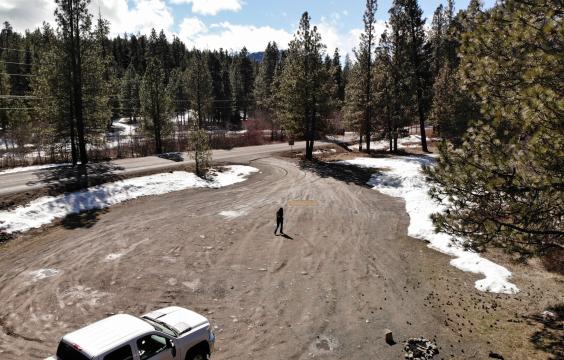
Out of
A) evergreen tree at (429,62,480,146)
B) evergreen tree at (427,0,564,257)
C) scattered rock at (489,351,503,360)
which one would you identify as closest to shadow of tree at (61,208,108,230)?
evergreen tree at (427,0,564,257)

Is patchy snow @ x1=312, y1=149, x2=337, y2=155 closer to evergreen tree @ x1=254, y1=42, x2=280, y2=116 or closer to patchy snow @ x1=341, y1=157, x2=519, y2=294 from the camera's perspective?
patchy snow @ x1=341, y1=157, x2=519, y2=294

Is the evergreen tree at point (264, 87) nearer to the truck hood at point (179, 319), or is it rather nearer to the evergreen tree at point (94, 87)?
the evergreen tree at point (94, 87)

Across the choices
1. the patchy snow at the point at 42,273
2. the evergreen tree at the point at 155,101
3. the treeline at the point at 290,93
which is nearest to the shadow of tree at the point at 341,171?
the treeline at the point at 290,93

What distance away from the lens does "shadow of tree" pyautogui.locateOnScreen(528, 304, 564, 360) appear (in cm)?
1095

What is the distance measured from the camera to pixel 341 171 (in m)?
38.4

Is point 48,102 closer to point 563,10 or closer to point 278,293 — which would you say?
point 278,293

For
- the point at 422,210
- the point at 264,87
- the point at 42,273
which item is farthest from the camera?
the point at 264,87

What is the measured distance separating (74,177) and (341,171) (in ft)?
76.0

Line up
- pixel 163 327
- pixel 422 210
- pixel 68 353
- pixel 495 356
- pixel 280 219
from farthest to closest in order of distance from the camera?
pixel 422 210 < pixel 280 219 < pixel 495 356 < pixel 163 327 < pixel 68 353

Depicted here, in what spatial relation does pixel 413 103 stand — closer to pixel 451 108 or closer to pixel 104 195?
pixel 451 108

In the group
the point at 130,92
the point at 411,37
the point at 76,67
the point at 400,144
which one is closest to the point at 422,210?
the point at 411,37

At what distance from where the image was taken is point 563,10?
7793 millimetres

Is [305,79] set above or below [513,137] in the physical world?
above

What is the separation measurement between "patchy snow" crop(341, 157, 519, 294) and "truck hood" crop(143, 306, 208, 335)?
22.8 ft
